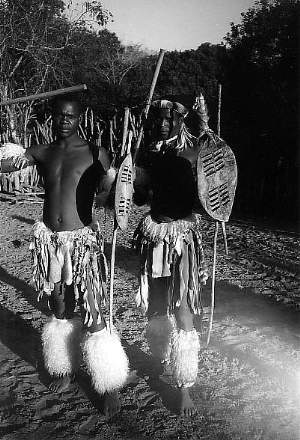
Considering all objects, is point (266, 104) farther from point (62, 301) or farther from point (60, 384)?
point (60, 384)

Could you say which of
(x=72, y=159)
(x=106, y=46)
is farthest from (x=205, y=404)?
(x=106, y=46)

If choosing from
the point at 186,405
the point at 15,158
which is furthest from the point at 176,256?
the point at 15,158

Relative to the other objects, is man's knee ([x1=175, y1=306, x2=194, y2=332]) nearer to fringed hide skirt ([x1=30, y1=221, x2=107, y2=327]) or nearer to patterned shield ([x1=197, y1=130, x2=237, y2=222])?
fringed hide skirt ([x1=30, y1=221, x2=107, y2=327])

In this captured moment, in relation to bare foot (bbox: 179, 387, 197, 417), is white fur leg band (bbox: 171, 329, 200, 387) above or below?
above

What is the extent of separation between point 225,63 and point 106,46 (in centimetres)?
1812

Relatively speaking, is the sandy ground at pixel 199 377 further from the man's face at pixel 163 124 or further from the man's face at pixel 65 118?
the man's face at pixel 65 118

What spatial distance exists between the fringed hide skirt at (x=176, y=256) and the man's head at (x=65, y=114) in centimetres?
73

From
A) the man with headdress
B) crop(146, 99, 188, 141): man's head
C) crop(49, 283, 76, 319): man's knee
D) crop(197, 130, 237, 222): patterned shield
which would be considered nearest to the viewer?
crop(197, 130, 237, 222): patterned shield

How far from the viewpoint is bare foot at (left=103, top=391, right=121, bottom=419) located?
292 cm

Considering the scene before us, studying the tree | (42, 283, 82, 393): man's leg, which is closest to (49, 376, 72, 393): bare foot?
(42, 283, 82, 393): man's leg

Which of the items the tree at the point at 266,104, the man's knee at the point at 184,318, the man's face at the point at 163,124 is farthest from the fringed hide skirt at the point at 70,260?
the tree at the point at 266,104

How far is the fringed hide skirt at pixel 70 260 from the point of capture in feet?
9.68

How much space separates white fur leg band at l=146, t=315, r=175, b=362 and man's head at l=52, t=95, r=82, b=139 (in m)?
1.34

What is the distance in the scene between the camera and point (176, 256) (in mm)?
2873
